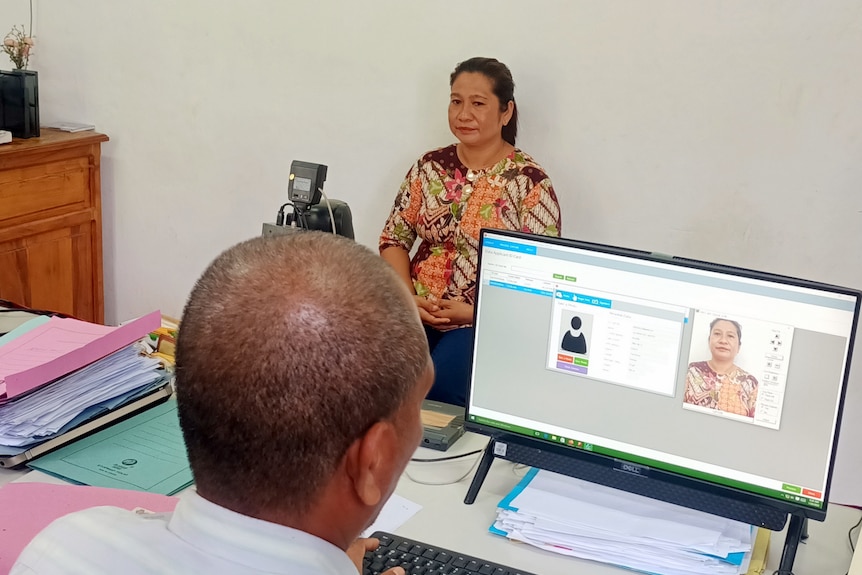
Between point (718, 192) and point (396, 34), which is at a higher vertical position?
point (396, 34)

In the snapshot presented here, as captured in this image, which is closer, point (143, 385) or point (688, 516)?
point (688, 516)

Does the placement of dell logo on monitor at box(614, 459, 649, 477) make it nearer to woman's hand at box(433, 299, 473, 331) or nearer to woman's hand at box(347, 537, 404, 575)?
woman's hand at box(347, 537, 404, 575)

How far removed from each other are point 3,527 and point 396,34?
2290 mm

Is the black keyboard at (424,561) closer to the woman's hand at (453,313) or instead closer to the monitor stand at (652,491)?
the monitor stand at (652,491)

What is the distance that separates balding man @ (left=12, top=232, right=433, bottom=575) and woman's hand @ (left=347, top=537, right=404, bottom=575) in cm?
27

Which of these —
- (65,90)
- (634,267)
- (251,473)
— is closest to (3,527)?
(251,473)

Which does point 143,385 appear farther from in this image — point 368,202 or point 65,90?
point 65,90

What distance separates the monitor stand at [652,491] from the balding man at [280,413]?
56 centimetres

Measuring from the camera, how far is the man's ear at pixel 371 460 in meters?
0.82

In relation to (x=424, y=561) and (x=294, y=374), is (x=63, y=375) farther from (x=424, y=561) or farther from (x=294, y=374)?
(x=294, y=374)

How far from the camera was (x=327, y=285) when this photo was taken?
794 millimetres

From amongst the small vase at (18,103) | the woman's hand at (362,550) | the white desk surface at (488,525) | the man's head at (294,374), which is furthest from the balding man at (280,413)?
the small vase at (18,103)

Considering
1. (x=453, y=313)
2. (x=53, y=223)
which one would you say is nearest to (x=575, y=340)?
(x=453, y=313)

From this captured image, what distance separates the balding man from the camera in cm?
78
